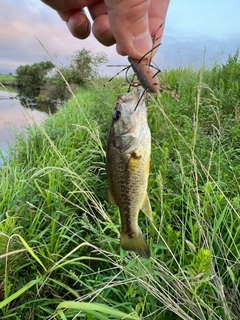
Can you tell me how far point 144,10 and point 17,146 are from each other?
417cm

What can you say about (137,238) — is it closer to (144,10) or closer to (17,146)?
(144,10)

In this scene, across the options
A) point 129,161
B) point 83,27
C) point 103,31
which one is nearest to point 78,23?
point 83,27

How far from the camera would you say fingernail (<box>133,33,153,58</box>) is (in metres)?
1.15

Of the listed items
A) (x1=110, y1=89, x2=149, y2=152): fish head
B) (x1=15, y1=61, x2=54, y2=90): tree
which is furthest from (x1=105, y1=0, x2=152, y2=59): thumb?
(x1=15, y1=61, x2=54, y2=90): tree

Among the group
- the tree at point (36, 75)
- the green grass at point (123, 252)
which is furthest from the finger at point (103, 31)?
the tree at point (36, 75)

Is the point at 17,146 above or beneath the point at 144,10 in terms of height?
beneath

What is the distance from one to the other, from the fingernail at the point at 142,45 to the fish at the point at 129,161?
0.46 feet

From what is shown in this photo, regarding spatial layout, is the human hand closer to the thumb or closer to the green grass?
the thumb

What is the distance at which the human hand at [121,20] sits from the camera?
3.85ft

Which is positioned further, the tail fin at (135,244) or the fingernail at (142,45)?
the tail fin at (135,244)

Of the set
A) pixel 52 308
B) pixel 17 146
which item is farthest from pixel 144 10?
pixel 17 146

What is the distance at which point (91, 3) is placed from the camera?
1945 mm

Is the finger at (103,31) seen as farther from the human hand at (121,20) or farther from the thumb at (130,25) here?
the thumb at (130,25)

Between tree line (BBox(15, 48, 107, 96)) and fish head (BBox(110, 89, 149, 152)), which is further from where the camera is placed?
tree line (BBox(15, 48, 107, 96))
